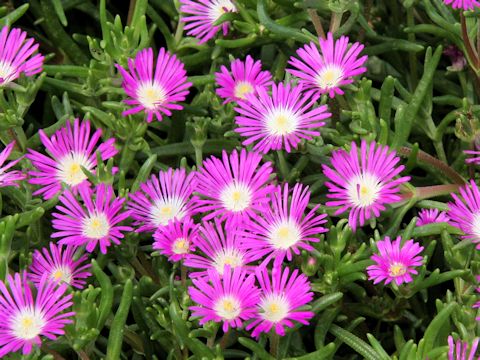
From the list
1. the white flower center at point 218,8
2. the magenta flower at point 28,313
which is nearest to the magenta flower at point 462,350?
the magenta flower at point 28,313

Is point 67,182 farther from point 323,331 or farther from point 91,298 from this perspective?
point 323,331

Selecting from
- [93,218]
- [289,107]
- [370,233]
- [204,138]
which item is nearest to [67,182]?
[93,218]

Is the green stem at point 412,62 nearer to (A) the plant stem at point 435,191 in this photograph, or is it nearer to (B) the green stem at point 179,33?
(A) the plant stem at point 435,191

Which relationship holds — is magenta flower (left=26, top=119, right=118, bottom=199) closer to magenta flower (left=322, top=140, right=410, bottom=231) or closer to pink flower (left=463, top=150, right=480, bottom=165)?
magenta flower (left=322, top=140, right=410, bottom=231)

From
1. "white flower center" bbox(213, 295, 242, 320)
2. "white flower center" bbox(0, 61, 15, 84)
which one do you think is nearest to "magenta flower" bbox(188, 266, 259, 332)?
"white flower center" bbox(213, 295, 242, 320)

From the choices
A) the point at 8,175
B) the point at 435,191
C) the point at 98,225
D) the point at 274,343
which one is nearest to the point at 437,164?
the point at 435,191

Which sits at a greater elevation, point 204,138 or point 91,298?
point 204,138

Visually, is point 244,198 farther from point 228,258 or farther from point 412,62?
point 412,62
